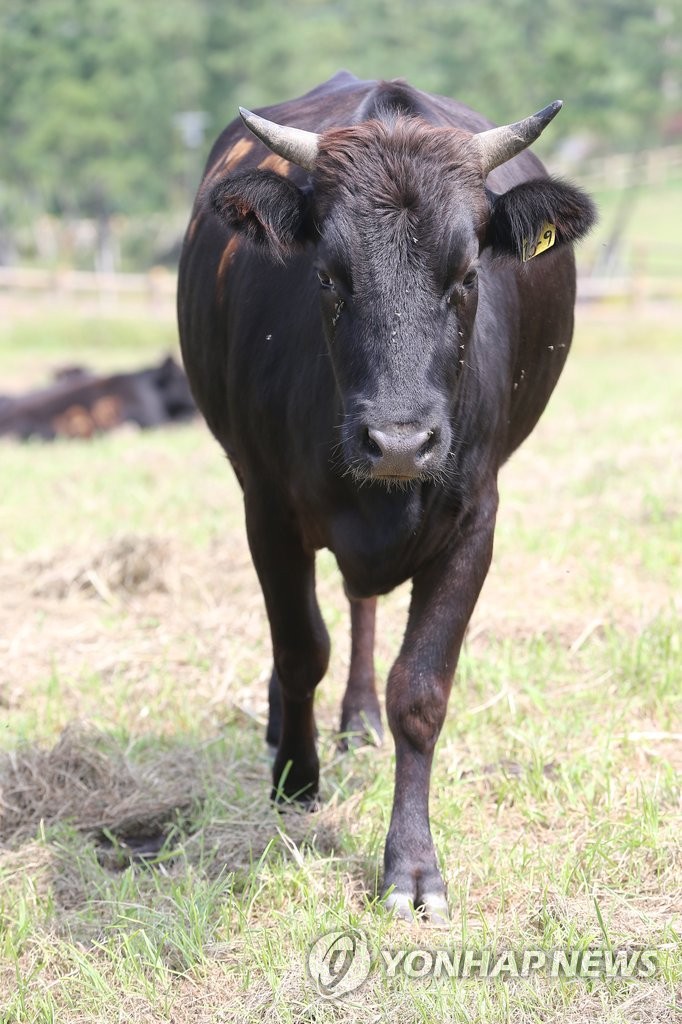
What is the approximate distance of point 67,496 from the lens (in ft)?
28.8

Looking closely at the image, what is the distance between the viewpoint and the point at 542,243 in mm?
3434

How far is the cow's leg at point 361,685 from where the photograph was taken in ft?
15.0

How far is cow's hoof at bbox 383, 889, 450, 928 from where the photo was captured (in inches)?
130

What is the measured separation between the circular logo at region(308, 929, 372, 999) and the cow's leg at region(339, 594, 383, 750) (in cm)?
142

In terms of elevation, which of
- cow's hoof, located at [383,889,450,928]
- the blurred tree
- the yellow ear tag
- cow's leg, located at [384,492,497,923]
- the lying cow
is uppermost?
the yellow ear tag

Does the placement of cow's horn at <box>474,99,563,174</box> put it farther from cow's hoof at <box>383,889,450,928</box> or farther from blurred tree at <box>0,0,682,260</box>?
blurred tree at <box>0,0,682,260</box>

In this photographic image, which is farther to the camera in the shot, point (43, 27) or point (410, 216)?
point (43, 27)

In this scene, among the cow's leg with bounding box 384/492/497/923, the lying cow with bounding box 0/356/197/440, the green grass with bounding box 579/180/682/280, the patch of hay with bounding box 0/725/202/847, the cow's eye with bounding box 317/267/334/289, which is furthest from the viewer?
the green grass with bounding box 579/180/682/280

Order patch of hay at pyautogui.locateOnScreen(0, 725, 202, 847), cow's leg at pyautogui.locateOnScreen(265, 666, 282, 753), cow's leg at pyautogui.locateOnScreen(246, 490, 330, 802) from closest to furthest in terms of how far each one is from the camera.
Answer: cow's leg at pyautogui.locateOnScreen(246, 490, 330, 802) < patch of hay at pyautogui.locateOnScreen(0, 725, 202, 847) < cow's leg at pyautogui.locateOnScreen(265, 666, 282, 753)

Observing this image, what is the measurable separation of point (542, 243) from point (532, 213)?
13 centimetres

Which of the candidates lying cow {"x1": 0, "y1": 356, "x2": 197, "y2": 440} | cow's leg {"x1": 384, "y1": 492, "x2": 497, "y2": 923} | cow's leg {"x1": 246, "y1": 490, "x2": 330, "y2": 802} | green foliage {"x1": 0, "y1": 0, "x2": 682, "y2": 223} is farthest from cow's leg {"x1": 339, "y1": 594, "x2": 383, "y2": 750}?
green foliage {"x1": 0, "y1": 0, "x2": 682, "y2": 223}

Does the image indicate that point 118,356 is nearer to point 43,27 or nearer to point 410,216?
point 410,216

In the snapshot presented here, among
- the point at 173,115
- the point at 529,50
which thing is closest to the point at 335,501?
the point at 173,115

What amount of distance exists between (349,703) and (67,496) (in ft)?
15.2
